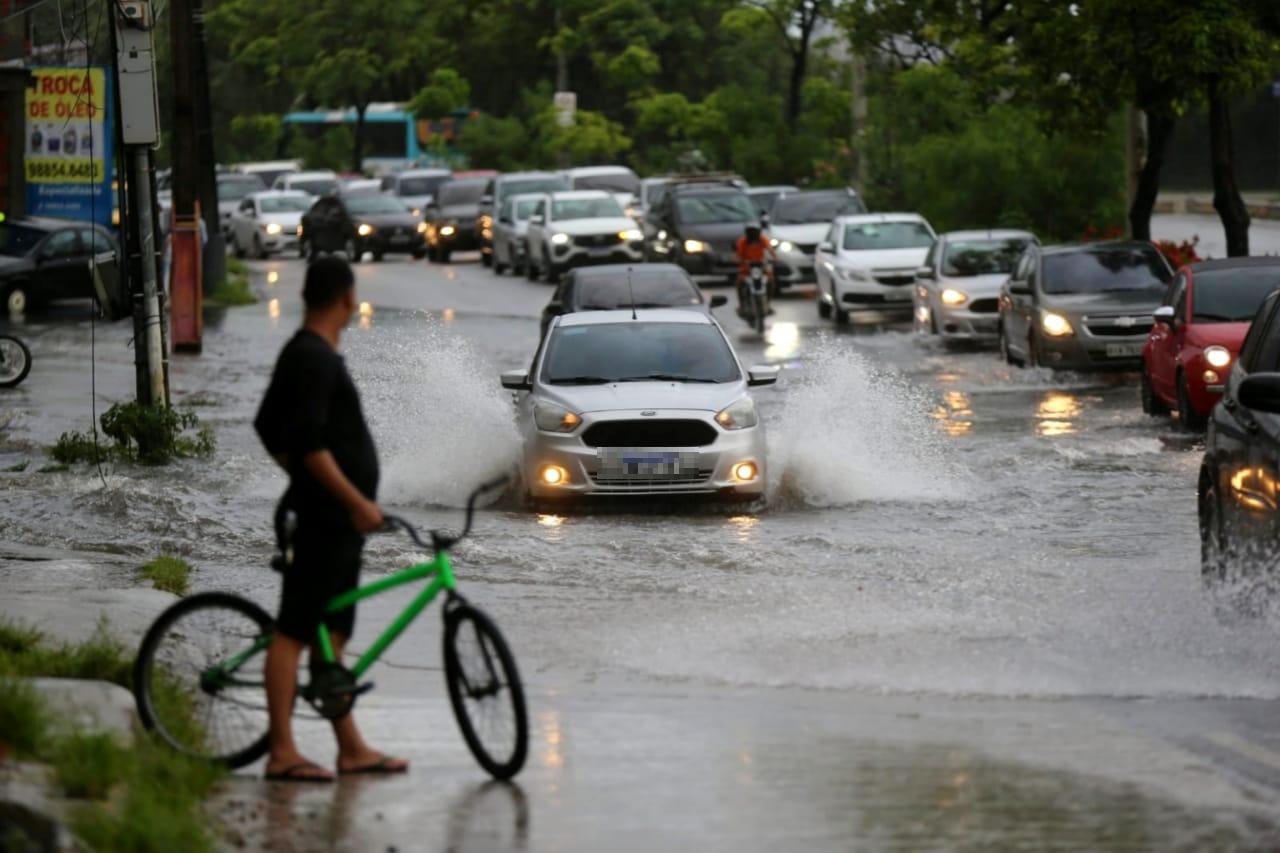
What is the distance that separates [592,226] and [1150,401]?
2457cm

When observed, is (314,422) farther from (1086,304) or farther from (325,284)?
(1086,304)

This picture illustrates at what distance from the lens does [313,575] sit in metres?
7.27

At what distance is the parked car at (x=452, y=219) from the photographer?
54312 mm

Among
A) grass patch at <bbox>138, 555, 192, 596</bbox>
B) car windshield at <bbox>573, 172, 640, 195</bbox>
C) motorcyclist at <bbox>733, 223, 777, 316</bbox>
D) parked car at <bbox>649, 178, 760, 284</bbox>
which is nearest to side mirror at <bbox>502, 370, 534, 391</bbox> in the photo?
grass patch at <bbox>138, 555, 192, 596</bbox>

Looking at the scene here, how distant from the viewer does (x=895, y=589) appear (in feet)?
39.3

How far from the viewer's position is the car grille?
15.3m

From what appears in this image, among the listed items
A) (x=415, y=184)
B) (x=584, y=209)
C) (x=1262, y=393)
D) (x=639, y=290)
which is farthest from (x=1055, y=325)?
(x=415, y=184)

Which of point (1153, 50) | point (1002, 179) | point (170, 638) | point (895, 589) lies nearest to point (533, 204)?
point (1002, 179)

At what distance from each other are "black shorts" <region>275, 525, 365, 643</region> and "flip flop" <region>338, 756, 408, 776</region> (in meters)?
0.47

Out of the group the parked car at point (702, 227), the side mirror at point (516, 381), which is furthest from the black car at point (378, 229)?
the side mirror at point (516, 381)

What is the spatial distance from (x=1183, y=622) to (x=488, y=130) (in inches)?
2738

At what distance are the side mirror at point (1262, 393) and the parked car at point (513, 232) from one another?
122 feet

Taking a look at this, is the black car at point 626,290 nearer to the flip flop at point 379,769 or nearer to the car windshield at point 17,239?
the car windshield at point 17,239

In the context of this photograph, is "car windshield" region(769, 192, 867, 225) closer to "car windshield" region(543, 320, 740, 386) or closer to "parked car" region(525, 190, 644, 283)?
"parked car" region(525, 190, 644, 283)
